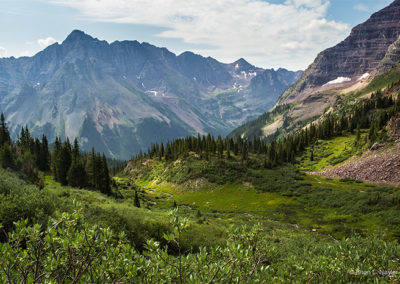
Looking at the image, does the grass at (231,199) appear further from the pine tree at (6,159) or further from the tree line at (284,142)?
the pine tree at (6,159)

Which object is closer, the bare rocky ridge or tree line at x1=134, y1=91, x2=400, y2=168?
the bare rocky ridge

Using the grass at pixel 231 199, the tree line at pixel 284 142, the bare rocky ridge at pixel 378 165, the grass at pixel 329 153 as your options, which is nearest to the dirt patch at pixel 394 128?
the bare rocky ridge at pixel 378 165

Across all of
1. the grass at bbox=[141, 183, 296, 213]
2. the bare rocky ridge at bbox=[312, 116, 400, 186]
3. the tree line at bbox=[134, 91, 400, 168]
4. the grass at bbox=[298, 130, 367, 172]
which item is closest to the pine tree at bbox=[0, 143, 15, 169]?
the grass at bbox=[141, 183, 296, 213]

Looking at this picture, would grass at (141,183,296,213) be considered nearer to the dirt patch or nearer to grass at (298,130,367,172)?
grass at (298,130,367,172)

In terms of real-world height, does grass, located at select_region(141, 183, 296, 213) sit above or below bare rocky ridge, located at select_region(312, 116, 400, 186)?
below

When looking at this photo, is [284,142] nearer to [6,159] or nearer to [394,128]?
[394,128]

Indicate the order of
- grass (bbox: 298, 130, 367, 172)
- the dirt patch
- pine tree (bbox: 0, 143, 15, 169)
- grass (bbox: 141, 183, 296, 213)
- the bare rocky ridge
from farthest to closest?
grass (bbox: 298, 130, 367, 172) → the dirt patch → the bare rocky ridge → grass (bbox: 141, 183, 296, 213) → pine tree (bbox: 0, 143, 15, 169)

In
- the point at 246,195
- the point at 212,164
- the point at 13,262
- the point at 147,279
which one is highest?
the point at 13,262

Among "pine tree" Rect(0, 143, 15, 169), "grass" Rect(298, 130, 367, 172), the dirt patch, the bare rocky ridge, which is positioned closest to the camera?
"pine tree" Rect(0, 143, 15, 169)

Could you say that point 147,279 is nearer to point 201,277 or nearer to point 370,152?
point 201,277

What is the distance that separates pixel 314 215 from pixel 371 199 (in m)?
16.0

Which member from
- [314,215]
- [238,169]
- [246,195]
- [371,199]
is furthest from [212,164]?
[371,199]

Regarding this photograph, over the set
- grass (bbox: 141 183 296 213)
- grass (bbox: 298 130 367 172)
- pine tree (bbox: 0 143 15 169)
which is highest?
pine tree (bbox: 0 143 15 169)

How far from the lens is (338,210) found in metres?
66.9
